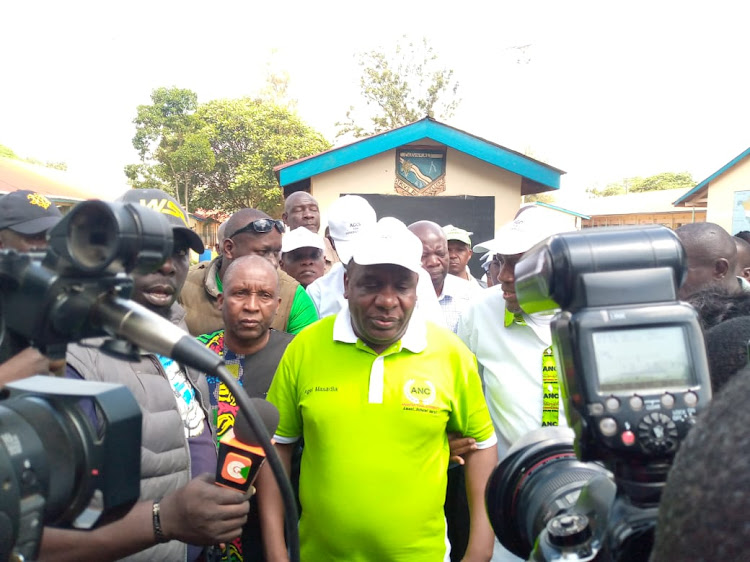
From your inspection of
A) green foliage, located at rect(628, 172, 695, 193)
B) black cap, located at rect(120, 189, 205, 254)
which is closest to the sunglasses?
black cap, located at rect(120, 189, 205, 254)

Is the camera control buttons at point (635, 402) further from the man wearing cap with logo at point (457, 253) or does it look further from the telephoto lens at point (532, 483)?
the man wearing cap with logo at point (457, 253)

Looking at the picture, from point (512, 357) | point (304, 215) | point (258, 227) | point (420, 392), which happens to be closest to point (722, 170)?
point (304, 215)

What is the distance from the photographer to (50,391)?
0.87 meters

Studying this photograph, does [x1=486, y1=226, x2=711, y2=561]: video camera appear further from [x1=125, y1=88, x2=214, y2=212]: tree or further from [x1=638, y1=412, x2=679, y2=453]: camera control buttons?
[x1=125, y1=88, x2=214, y2=212]: tree

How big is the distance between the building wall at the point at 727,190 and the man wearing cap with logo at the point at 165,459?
16.7 metres

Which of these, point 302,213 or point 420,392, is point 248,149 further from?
point 420,392

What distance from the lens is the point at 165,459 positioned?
1.77 metres

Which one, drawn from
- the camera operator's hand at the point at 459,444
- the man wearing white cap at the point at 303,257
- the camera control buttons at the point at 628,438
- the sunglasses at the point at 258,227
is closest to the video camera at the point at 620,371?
the camera control buttons at the point at 628,438

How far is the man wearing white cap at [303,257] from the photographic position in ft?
14.4

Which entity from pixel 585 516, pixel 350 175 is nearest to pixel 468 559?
pixel 585 516

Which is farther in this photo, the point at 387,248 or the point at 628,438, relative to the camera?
the point at 387,248

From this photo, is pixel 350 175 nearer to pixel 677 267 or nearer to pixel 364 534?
pixel 364 534

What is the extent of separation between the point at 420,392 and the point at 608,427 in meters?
1.22

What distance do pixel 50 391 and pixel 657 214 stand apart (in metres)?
30.3
